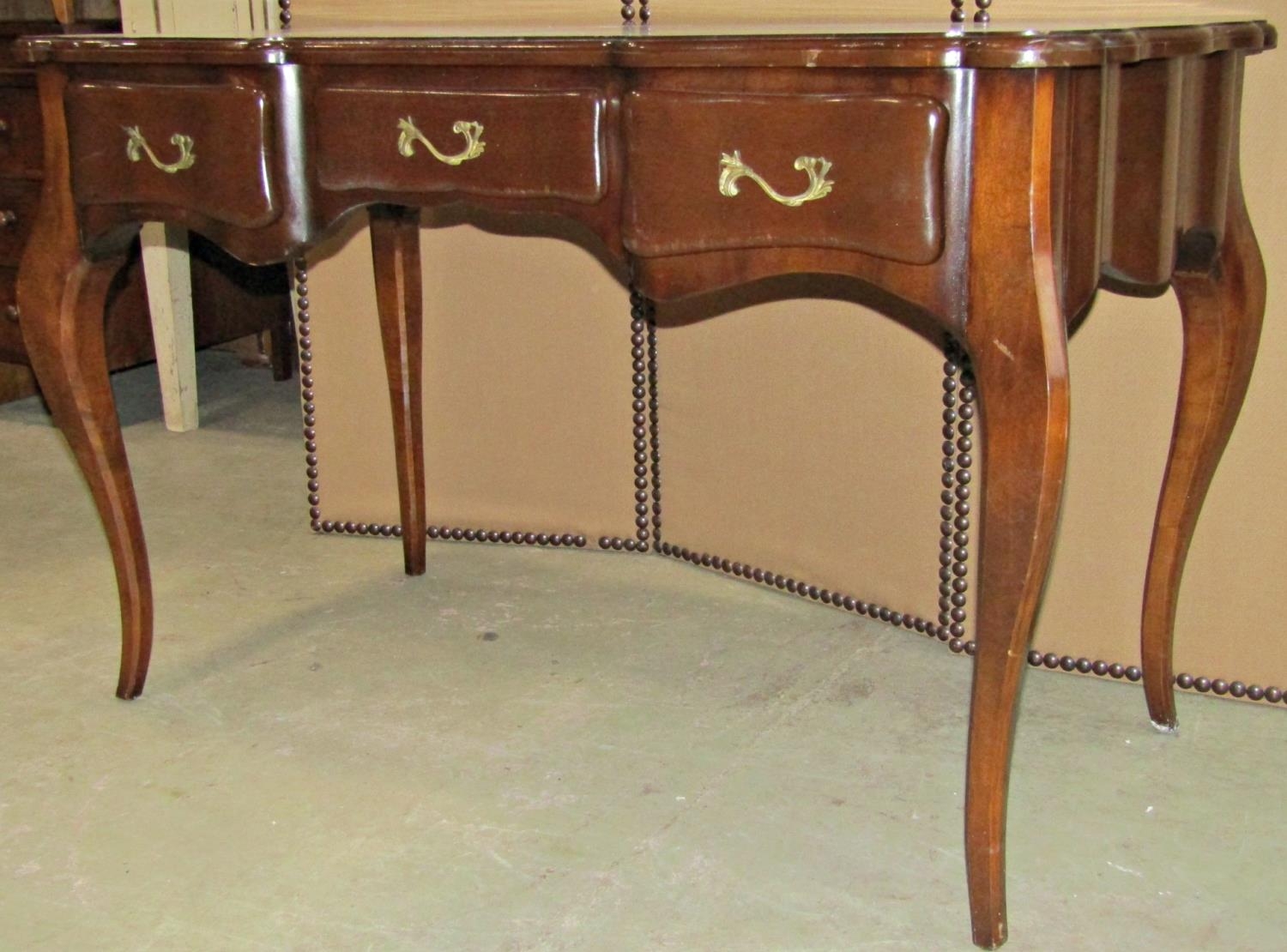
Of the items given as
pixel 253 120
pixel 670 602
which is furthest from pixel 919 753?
A: pixel 253 120

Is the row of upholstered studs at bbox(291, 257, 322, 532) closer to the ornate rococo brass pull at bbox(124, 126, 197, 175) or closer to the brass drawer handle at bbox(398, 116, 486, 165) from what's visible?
the ornate rococo brass pull at bbox(124, 126, 197, 175)

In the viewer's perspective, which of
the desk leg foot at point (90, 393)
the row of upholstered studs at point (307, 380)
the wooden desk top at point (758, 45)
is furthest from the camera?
the row of upholstered studs at point (307, 380)

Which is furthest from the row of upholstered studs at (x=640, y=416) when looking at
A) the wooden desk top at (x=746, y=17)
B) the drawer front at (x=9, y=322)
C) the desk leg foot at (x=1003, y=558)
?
the drawer front at (x=9, y=322)

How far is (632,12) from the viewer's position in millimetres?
1987

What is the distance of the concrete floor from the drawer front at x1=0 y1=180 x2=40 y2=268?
854 mm

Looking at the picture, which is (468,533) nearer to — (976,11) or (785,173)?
(976,11)

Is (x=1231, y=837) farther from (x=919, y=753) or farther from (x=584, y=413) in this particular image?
(x=584, y=413)

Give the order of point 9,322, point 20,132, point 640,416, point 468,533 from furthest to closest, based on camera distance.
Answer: point 9,322 → point 20,132 → point 468,533 → point 640,416

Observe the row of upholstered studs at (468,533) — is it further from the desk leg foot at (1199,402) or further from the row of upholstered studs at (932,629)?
the desk leg foot at (1199,402)

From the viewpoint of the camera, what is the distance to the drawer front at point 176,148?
60.2 inches

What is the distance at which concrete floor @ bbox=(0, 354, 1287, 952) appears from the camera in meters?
1.39

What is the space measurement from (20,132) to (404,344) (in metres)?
1.10

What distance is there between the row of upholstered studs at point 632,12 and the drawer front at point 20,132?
127 cm

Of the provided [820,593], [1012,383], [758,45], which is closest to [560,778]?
[820,593]
